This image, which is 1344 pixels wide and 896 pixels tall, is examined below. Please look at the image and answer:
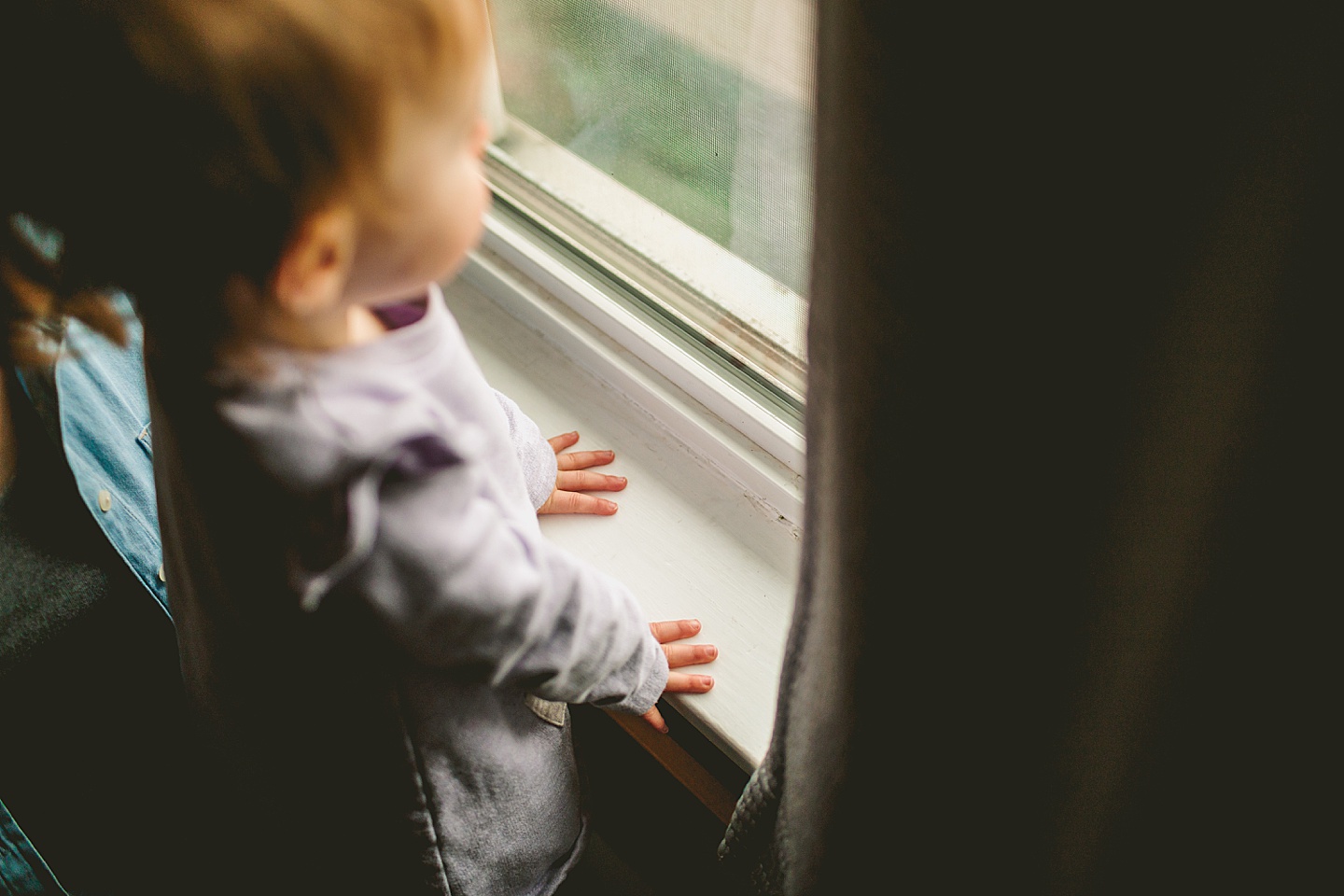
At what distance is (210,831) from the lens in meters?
0.94

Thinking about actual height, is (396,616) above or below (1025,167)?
below

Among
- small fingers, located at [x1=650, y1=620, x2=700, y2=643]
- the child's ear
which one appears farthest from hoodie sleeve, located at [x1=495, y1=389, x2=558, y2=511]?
the child's ear

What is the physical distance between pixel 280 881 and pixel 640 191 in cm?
83

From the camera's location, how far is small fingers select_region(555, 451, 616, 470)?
30.1 inches

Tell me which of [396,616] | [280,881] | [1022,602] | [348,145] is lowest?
[280,881]

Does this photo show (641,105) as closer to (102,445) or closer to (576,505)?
(576,505)

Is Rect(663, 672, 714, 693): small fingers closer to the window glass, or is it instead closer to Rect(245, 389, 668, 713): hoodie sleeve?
Rect(245, 389, 668, 713): hoodie sleeve

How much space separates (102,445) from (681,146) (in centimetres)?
54

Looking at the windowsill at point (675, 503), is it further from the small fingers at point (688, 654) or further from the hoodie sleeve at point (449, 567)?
the hoodie sleeve at point (449, 567)

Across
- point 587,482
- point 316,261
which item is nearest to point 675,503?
point 587,482

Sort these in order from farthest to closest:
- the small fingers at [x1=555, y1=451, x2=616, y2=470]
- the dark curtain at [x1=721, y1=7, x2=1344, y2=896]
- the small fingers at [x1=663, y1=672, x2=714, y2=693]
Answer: the small fingers at [x1=555, y1=451, x2=616, y2=470]
the small fingers at [x1=663, y1=672, x2=714, y2=693]
the dark curtain at [x1=721, y1=7, x2=1344, y2=896]

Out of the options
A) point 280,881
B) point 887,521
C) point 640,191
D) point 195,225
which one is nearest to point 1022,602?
point 887,521

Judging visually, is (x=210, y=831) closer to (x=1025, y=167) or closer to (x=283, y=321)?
(x=283, y=321)

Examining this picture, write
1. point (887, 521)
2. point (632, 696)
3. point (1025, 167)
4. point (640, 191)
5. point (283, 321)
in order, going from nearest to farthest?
point (1025, 167) → point (887, 521) → point (283, 321) → point (632, 696) → point (640, 191)
